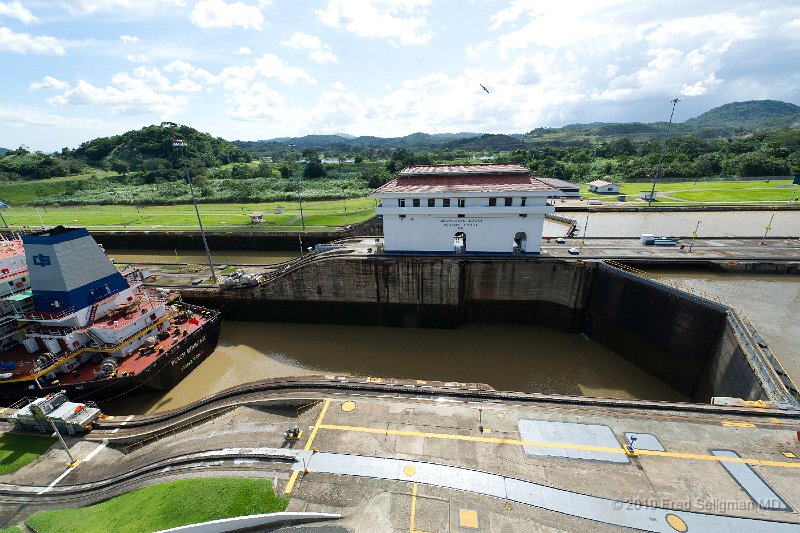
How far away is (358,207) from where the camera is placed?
204 feet

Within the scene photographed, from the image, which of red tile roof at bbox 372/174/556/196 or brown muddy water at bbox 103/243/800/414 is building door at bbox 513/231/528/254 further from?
brown muddy water at bbox 103/243/800/414

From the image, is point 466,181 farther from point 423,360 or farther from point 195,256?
point 195,256

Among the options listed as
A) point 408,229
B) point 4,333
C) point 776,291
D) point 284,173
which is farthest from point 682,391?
point 284,173

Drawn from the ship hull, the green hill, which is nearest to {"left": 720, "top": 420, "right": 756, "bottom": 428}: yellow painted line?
the ship hull

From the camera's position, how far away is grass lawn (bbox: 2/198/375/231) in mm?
53059

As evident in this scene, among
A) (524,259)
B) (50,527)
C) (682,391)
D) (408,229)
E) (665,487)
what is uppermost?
(408,229)

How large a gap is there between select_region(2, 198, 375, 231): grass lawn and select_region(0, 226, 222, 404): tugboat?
2878 cm

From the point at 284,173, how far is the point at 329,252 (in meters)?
87.2

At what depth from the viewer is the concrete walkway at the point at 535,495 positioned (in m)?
9.45

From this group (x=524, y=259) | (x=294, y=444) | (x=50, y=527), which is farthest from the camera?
(x=524, y=259)

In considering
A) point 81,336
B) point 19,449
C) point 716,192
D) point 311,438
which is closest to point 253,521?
point 311,438

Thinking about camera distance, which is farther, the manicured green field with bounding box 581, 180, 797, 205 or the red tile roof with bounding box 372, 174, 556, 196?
the manicured green field with bounding box 581, 180, 797, 205

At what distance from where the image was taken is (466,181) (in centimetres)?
3044

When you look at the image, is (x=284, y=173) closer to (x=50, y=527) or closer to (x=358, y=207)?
(x=358, y=207)
